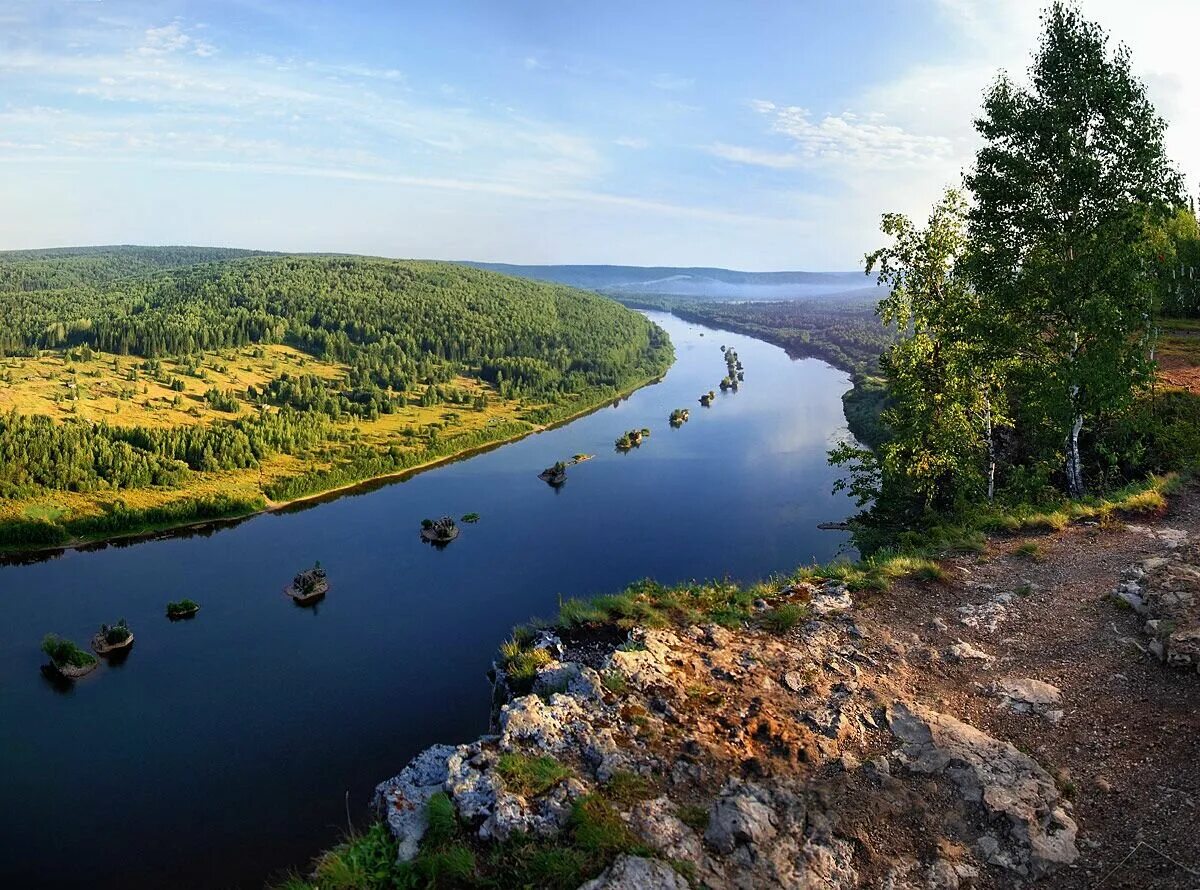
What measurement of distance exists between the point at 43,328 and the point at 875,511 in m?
195

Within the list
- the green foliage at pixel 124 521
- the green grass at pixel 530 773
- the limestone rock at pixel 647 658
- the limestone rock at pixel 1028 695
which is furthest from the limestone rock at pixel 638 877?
the green foliage at pixel 124 521

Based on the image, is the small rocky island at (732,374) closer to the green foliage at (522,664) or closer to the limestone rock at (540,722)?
the green foliage at (522,664)

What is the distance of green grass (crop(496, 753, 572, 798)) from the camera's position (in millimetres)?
10289

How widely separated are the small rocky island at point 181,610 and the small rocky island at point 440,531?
816 inches

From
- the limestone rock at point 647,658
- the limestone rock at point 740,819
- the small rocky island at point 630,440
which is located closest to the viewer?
the limestone rock at point 740,819

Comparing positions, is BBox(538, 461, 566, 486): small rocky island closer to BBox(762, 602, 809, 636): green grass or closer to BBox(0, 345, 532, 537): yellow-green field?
BBox(0, 345, 532, 537): yellow-green field

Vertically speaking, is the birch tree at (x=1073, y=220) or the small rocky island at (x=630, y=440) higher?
the birch tree at (x=1073, y=220)

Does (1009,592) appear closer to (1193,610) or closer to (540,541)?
(1193,610)

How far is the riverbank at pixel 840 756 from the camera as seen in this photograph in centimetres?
898

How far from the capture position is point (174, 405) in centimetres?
10975

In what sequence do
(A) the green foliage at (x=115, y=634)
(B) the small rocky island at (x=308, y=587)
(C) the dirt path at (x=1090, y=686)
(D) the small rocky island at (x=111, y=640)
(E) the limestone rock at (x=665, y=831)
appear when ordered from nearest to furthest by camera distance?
(C) the dirt path at (x=1090, y=686) < (E) the limestone rock at (x=665, y=831) < (D) the small rocky island at (x=111, y=640) < (A) the green foliage at (x=115, y=634) < (B) the small rocky island at (x=308, y=587)

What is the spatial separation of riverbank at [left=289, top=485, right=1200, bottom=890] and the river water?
22096 millimetres

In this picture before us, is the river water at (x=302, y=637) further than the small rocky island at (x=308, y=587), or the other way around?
the small rocky island at (x=308, y=587)

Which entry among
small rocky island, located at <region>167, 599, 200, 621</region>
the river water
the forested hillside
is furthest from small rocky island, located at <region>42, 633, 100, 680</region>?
the forested hillside
